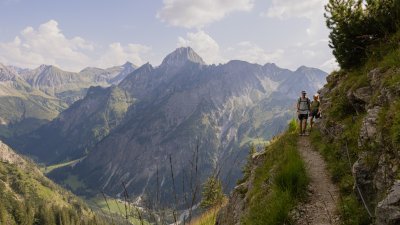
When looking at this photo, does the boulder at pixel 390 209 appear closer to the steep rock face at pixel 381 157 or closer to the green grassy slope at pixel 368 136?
the steep rock face at pixel 381 157

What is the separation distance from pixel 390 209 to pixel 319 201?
374 cm

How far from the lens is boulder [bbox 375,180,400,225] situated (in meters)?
5.92

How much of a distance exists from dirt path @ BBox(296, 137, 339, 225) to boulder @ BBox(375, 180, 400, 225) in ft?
2.69

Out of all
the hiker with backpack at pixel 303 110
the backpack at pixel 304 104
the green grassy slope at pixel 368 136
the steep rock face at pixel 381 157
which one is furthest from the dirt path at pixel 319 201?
the backpack at pixel 304 104

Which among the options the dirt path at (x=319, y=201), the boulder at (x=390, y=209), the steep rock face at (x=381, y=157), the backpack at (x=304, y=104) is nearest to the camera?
the boulder at (x=390, y=209)

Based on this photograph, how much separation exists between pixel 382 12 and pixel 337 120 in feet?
14.7

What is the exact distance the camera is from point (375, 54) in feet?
48.2

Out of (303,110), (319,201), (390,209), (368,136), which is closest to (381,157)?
(368,136)

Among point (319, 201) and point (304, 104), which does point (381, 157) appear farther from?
point (304, 104)

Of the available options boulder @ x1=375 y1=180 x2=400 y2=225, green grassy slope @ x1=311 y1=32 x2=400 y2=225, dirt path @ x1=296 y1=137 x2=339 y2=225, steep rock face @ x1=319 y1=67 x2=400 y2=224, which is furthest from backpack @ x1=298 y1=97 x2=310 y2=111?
boulder @ x1=375 y1=180 x2=400 y2=225

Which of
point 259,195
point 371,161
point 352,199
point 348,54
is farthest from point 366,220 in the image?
point 348,54

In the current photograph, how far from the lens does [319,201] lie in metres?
9.71

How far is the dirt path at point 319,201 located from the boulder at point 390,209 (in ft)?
2.69

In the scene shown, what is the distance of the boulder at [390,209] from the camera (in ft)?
19.4
